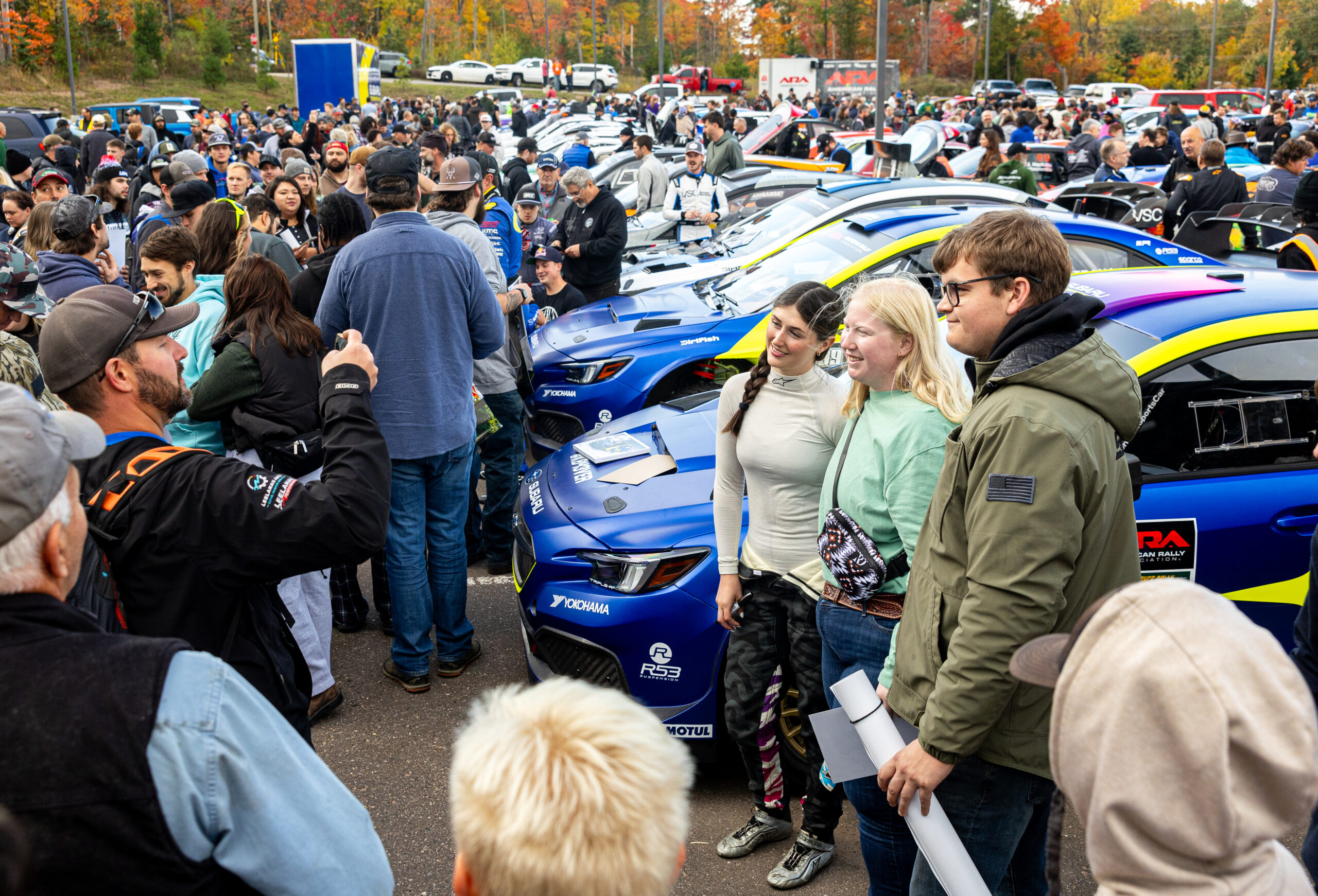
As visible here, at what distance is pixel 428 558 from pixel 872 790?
2.67m

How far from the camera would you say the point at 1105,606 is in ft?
4.25

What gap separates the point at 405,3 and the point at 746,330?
76.1m

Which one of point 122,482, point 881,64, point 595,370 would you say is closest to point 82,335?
point 122,482

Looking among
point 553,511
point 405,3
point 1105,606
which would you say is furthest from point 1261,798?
point 405,3

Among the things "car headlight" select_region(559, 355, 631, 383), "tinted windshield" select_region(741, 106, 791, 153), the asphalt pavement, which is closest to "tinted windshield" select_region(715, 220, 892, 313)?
"car headlight" select_region(559, 355, 631, 383)

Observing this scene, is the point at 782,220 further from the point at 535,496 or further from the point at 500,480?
the point at 535,496

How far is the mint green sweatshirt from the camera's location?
2.63 m

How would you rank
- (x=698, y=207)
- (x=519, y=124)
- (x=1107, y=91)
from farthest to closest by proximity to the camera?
(x=1107, y=91) < (x=519, y=124) < (x=698, y=207)

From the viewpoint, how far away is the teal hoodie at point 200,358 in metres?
3.89

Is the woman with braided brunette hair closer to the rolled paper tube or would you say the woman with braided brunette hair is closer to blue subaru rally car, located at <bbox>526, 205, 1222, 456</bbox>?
the rolled paper tube

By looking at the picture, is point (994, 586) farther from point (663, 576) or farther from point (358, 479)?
point (663, 576)

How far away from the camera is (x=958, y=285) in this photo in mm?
2320

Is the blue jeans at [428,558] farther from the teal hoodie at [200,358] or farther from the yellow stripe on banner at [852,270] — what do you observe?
the yellow stripe on banner at [852,270]

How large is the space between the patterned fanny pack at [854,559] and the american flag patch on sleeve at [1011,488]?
2.08 feet
